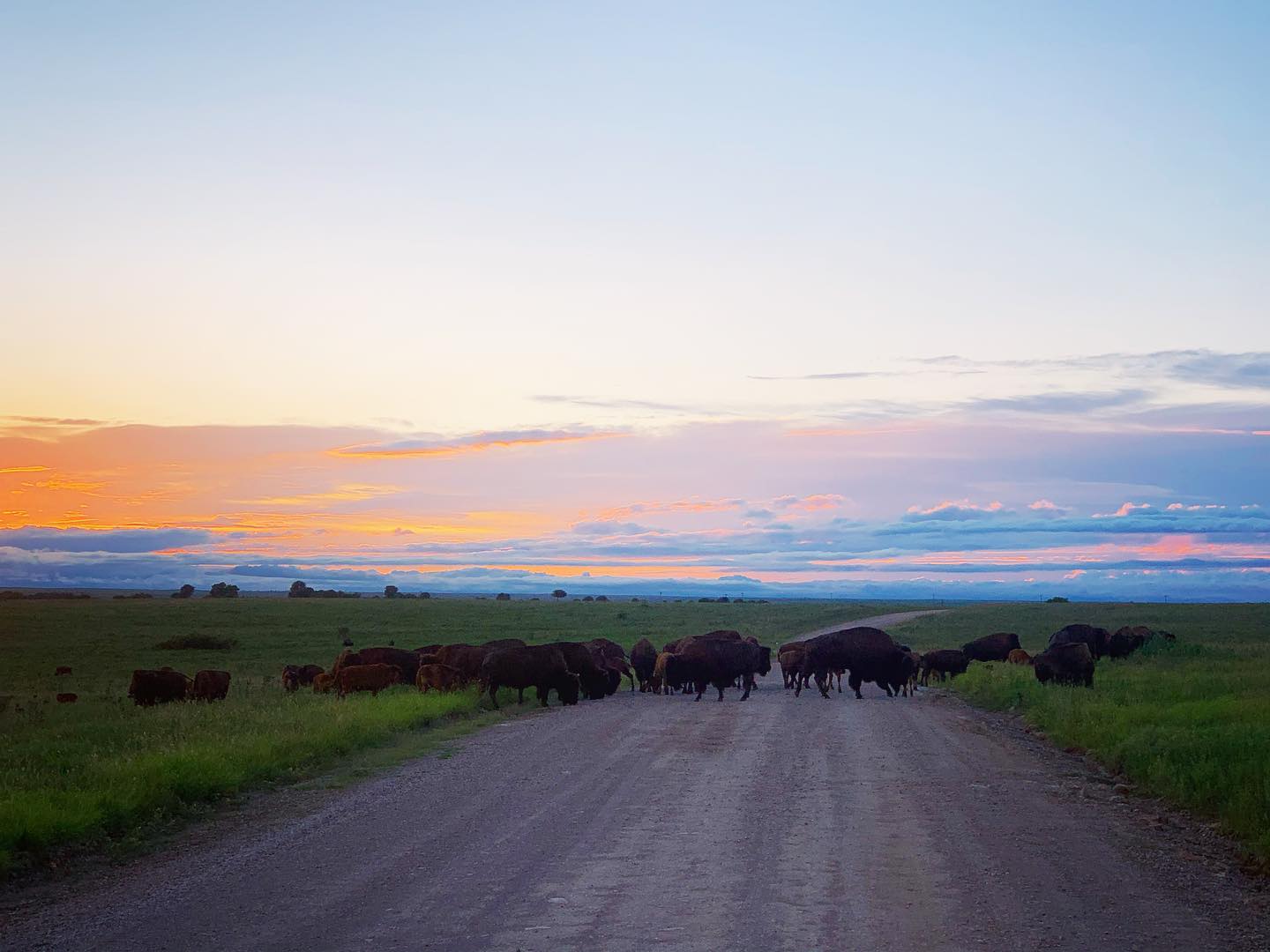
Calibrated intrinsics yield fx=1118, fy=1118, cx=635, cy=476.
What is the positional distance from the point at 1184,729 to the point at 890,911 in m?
11.0

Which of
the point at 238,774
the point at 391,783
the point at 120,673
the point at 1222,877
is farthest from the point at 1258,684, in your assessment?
the point at 120,673

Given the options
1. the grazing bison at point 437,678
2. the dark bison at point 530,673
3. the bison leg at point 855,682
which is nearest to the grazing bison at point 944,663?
the bison leg at point 855,682

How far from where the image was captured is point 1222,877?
1009 centimetres

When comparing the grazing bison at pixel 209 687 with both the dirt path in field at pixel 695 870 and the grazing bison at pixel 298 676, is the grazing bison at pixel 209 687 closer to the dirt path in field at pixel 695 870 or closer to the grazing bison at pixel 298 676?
the grazing bison at pixel 298 676

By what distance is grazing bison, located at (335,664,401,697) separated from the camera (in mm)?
30484

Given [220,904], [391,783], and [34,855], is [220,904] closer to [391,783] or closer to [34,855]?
[34,855]

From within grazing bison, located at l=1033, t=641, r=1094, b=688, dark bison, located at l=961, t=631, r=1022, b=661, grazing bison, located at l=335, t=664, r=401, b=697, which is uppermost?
grazing bison, located at l=1033, t=641, r=1094, b=688

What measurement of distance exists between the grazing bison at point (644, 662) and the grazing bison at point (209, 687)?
39.9 feet

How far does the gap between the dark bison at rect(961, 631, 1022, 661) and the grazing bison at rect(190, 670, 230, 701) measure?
30.4 m

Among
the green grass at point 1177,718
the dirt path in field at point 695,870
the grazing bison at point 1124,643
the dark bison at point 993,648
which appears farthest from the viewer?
the dark bison at point 993,648

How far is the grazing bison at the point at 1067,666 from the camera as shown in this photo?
1168 inches

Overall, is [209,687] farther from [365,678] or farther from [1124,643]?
[1124,643]

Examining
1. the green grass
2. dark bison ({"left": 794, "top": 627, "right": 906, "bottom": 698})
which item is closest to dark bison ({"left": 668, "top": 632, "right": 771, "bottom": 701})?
dark bison ({"left": 794, "top": 627, "right": 906, "bottom": 698})

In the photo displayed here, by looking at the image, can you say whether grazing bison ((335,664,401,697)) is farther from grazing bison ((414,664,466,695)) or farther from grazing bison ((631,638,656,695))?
grazing bison ((631,638,656,695))
